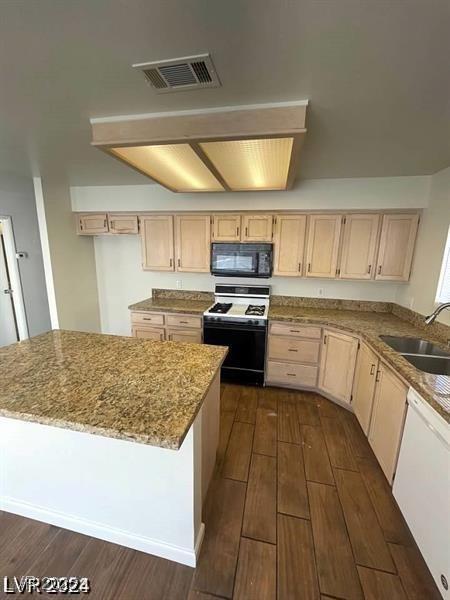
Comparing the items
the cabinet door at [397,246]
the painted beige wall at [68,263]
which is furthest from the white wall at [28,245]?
the cabinet door at [397,246]

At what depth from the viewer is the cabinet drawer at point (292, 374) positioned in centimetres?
290

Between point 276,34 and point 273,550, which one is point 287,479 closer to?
point 273,550

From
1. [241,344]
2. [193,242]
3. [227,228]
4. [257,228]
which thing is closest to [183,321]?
[241,344]

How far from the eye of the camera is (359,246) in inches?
112

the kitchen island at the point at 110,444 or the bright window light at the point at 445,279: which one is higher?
the bright window light at the point at 445,279

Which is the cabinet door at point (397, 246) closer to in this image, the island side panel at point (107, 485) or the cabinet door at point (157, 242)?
the cabinet door at point (157, 242)

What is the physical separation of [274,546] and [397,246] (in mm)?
2877

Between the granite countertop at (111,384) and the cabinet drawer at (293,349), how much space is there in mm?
1327

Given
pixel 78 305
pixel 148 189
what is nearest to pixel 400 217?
pixel 148 189

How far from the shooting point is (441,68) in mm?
1103

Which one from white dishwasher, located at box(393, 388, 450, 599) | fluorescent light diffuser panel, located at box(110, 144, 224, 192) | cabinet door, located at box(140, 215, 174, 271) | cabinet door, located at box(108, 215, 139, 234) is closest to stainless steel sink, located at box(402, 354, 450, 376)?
white dishwasher, located at box(393, 388, 450, 599)

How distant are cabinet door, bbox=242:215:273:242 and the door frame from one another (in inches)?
132

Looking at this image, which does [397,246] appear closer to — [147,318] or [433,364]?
[433,364]

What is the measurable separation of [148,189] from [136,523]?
10.9 feet
